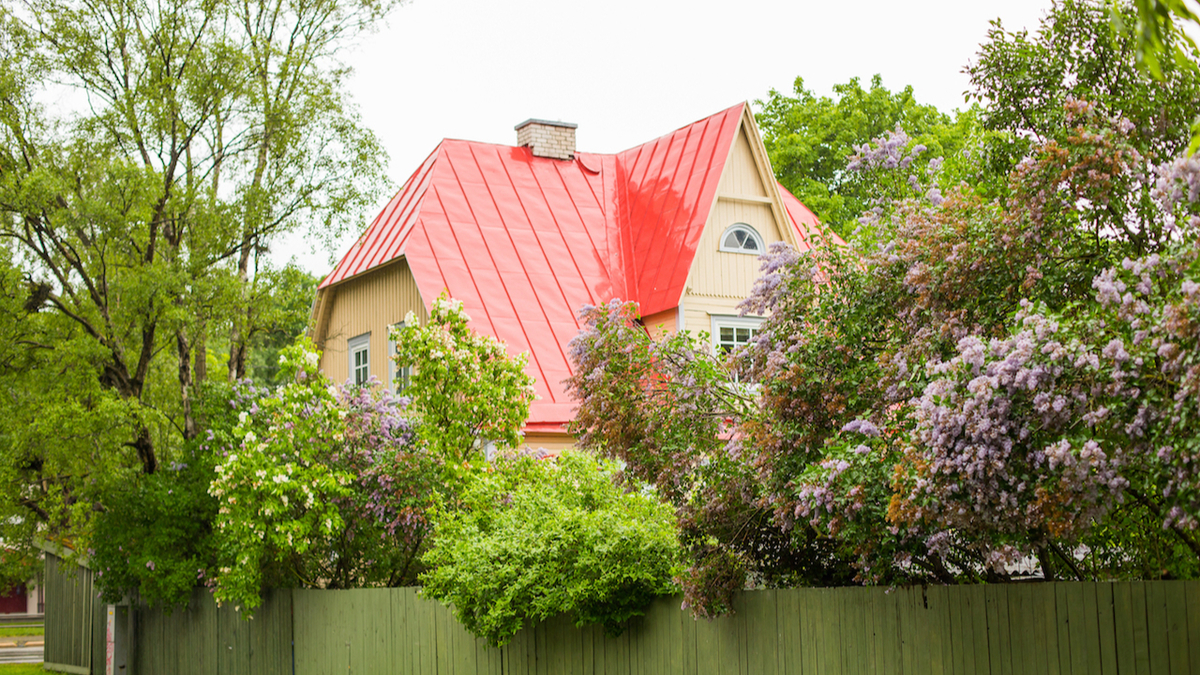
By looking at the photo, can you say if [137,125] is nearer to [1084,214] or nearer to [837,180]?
[1084,214]

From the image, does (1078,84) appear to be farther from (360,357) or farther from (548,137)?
(548,137)

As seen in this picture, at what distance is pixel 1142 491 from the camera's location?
554 centimetres

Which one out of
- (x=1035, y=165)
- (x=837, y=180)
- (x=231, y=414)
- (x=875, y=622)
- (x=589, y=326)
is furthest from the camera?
(x=837, y=180)

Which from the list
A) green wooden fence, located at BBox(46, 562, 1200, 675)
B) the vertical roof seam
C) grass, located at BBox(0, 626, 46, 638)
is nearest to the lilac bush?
green wooden fence, located at BBox(46, 562, 1200, 675)

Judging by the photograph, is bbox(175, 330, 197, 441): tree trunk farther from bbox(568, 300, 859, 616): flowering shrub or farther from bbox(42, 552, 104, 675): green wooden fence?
bbox(568, 300, 859, 616): flowering shrub

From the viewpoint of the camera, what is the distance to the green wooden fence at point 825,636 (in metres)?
5.78

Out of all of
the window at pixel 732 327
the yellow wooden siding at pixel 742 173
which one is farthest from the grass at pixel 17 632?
the yellow wooden siding at pixel 742 173

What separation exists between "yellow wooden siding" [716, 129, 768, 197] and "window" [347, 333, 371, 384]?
25.1 ft

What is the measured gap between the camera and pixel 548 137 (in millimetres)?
25266

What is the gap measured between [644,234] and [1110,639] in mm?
17647

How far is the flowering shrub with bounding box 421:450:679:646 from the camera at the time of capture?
Result: 9539 millimetres

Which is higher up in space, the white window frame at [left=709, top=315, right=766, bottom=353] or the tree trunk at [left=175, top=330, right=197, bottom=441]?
the white window frame at [left=709, top=315, right=766, bottom=353]

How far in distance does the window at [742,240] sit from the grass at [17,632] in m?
30.0

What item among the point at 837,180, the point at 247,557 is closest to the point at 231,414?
the point at 247,557
